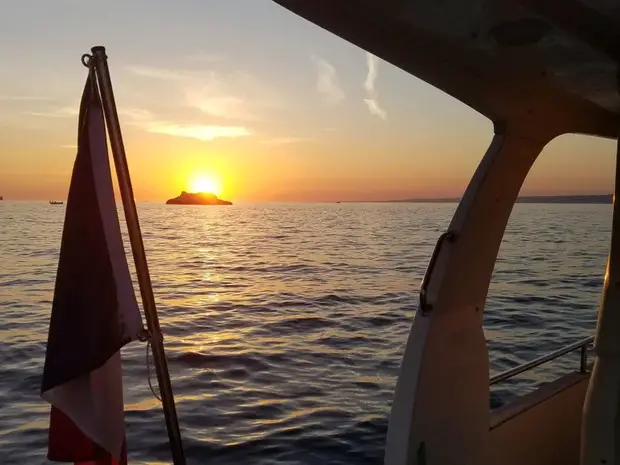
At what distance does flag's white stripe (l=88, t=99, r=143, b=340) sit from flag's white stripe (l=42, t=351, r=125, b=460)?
12.5 inches

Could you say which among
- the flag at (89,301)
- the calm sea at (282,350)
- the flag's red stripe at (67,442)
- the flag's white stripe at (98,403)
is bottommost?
the calm sea at (282,350)

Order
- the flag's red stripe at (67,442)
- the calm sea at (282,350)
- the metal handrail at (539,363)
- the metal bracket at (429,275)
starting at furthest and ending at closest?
the calm sea at (282,350), the metal handrail at (539,363), the metal bracket at (429,275), the flag's red stripe at (67,442)

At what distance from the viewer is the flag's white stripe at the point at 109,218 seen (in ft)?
10.3

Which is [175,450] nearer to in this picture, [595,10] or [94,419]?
[94,419]

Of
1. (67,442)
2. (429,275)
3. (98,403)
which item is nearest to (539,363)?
(429,275)

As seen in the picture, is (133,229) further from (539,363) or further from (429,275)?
(539,363)

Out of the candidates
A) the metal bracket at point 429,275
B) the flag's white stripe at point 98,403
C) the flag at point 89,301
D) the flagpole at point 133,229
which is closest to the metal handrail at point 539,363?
the metal bracket at point 429,275

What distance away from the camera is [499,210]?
395 cm

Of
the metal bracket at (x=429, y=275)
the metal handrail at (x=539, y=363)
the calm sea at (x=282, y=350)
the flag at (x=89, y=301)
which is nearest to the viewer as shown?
the flag at (x=89, y=301)

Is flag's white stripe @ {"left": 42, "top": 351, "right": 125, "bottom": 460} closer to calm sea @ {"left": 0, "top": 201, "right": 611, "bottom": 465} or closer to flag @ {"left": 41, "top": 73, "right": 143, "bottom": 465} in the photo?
flag @ {"left": 41, "top": 73, "right": 143, "bottom": 465}

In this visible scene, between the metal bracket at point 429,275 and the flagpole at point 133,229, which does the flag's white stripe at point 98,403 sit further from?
the metal bracket at point 429,275

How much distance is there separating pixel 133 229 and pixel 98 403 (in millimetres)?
919

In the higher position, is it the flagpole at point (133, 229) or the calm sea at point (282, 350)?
the flagpole at point (133, 229)

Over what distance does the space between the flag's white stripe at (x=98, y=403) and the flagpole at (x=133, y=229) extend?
0.23m
